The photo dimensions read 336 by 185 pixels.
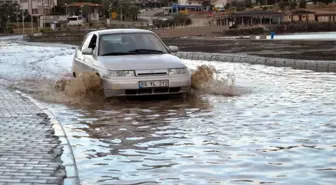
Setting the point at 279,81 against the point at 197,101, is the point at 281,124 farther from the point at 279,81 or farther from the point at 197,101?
the point at 279,81

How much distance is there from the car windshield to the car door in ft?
1.02

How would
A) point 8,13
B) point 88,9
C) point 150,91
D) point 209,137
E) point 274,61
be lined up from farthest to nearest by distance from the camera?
1. point 88,9
2. point 8,13
3. point 274,61
4. point 150,91
5. point 209,137

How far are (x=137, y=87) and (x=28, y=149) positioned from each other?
181 inches

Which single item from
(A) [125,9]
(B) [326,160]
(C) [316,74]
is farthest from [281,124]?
(A) [125,9]

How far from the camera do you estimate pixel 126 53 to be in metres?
12.9

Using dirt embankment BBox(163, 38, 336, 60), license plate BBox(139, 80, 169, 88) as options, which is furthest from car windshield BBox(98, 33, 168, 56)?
dirt embankment BBox(163, 38, 336, 60)

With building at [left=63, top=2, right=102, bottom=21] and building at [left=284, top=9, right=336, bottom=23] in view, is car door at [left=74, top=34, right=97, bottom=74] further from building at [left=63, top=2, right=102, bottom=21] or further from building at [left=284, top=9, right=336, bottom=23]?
building at [left=63, top=2, right=102, bottom=21]

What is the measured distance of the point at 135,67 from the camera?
11.8 meters

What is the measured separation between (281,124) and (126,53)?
4762 millimetres

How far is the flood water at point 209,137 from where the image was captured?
6359mm

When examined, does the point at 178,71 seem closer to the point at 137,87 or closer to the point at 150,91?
the point at 150,91

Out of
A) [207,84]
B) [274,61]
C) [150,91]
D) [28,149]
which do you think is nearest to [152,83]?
[150,91]

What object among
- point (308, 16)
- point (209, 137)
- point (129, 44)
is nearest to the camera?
point (209, 137)

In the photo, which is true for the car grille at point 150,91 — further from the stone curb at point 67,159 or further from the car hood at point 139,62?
the stone curb at point 67,159
